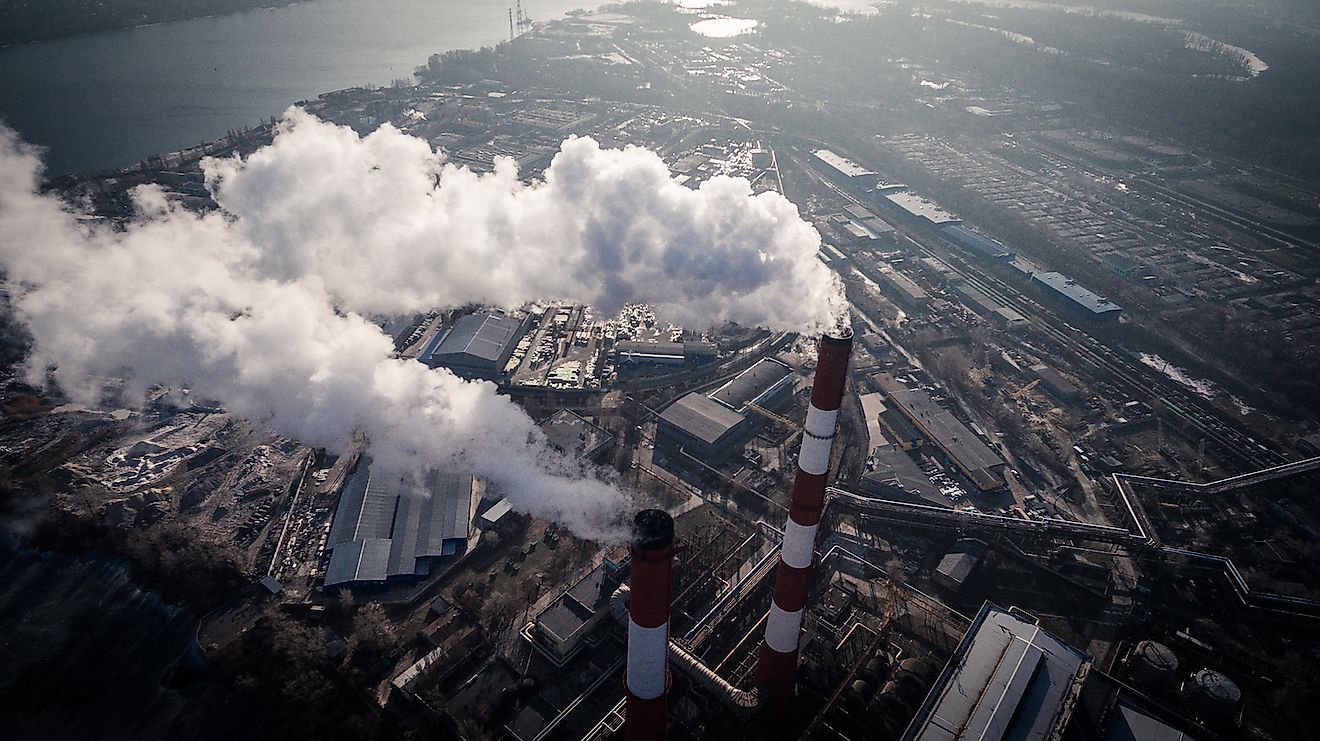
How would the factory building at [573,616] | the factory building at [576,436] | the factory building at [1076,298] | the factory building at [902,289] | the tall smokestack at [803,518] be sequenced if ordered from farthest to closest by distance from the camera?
the factory building at [902,289] < the factory building at [1076,298] < the factory building at [576,436] < the factory building at [573,616] < the tall smokestack at [803,518]

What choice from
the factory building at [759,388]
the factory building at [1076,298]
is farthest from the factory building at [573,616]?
the factory building at [1076,298]

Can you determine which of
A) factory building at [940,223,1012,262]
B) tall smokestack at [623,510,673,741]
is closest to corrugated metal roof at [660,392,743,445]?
tall smokestack at [623,510,673,741]

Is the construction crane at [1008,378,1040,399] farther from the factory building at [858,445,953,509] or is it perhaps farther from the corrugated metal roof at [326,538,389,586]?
the corrugated metal roof at [326,538,389,586]

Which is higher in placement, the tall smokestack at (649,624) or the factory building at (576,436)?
the tall smokestack at (649,624)

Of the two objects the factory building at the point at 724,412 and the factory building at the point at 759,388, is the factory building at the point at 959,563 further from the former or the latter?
the factory building at the point at 759,388

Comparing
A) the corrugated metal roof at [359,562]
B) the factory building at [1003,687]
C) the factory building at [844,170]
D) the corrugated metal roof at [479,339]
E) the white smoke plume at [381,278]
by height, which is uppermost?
the white smoke plume at [381,278]

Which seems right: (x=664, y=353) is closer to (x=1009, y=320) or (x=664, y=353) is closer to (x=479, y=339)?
(x=479, y=339)

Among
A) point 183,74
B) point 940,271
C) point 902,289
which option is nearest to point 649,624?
point 902,289
